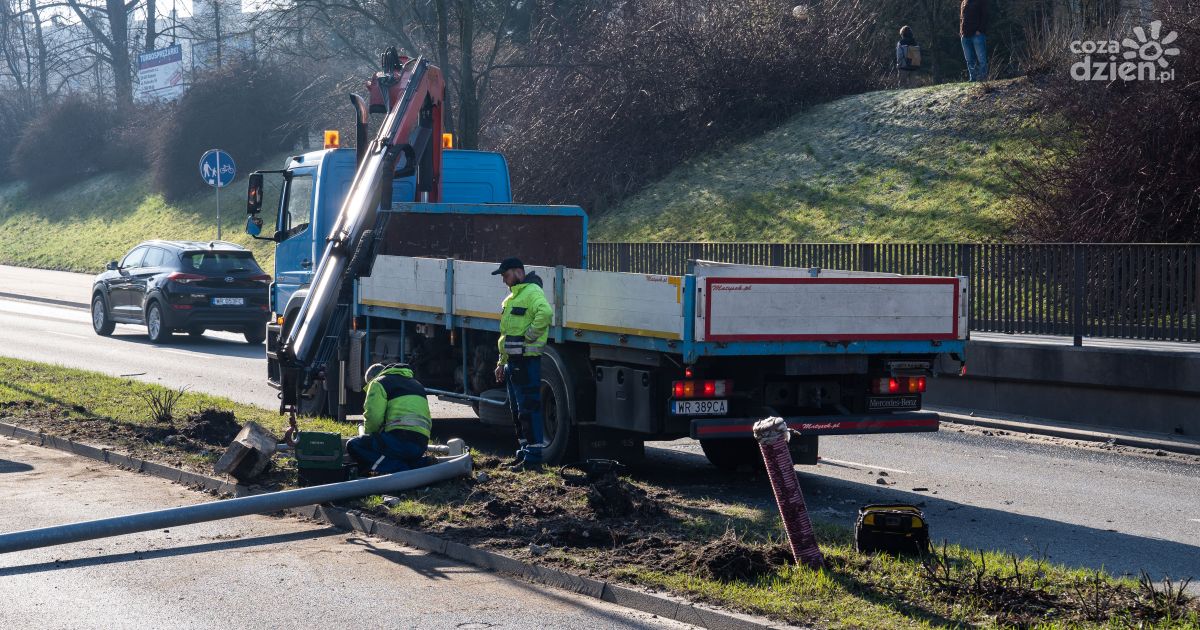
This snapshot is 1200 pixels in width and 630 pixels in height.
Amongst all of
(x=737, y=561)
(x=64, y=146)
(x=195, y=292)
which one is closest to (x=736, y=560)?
(x=737, y=561)

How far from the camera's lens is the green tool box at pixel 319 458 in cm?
905

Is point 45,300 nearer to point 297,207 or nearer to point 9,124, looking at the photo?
point 297,207

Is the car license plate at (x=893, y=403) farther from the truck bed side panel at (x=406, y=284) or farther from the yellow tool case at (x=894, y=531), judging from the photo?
the truck bed side panel at (x=406, y=284)

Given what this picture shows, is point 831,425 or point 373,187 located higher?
point 373,187

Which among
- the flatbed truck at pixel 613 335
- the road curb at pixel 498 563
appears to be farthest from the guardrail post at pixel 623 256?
the road curb at pixel 498 563

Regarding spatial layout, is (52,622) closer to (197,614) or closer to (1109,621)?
(197,614)

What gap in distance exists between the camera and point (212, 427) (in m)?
11.5

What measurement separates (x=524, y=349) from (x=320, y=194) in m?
4.83

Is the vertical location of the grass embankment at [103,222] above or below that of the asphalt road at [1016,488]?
above

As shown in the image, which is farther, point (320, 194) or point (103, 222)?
point (103, 222)

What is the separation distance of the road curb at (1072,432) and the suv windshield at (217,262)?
41.6ft

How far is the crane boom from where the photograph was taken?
12391mm

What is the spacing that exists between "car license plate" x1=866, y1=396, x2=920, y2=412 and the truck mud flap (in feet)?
0.24

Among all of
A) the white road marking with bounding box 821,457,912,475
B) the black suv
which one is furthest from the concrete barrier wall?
the black suv
